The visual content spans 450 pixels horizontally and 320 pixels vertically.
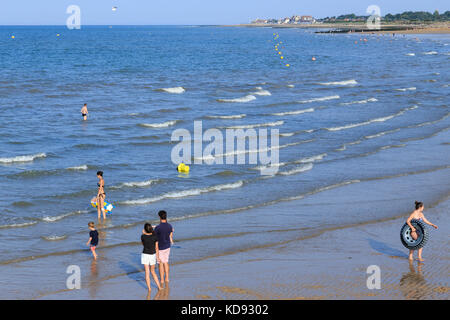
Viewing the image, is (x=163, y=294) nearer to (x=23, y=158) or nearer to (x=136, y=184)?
(x=136, y=184)

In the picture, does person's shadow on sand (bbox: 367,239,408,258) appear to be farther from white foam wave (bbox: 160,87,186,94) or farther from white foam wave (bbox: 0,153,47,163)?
white foam wave (bbox: 160,87,186,94)

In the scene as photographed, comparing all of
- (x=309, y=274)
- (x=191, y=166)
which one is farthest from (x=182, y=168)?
(x=309, y=274)

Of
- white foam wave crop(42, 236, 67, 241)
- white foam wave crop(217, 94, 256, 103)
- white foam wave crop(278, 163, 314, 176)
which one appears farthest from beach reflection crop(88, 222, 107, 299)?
white foam wave crop(217, 94, 256, 103)

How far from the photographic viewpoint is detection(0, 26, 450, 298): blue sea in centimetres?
1468

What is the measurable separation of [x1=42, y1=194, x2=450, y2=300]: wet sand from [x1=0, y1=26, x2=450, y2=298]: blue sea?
0.61m

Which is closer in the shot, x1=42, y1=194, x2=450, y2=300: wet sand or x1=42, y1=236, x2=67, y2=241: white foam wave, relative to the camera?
x1=42, y1=194, x2=450, y2=300: wet sand

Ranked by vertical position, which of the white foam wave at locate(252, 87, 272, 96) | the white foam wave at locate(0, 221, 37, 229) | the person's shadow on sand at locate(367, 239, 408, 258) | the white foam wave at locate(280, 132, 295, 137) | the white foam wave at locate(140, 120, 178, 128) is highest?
the white foam wave at locate(252, 87, 272, 96)

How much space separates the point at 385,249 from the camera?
1371 centimetres

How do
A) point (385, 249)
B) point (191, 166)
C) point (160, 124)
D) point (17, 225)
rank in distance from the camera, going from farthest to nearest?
point (160, 124) < point (191, 166) < point (17, 225) < point (385, 249)

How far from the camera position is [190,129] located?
98.3ft

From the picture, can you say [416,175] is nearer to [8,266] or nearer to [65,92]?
[8,266]

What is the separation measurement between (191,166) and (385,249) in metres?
10.5
